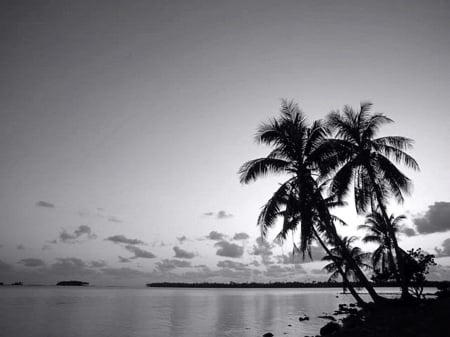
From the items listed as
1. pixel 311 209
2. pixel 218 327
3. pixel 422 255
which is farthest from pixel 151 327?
pixel 422 255

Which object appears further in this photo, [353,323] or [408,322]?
[353,323]

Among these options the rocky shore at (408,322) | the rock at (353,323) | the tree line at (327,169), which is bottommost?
the rock at (353,323)

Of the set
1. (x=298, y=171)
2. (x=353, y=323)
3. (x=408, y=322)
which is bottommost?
(x=353, y=323)

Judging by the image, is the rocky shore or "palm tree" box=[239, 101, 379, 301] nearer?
the rocky shore

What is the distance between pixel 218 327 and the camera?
91.9ft

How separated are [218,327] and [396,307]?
16.6 metres

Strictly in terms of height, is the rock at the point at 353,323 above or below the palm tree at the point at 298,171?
below

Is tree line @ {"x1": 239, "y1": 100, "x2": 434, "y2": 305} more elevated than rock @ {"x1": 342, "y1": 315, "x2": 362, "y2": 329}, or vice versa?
tree line @ {"x1": 239, "y1": 100, "x2": 434, "y2": 305}

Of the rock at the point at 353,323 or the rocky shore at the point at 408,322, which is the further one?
the rock at the point at 353,323

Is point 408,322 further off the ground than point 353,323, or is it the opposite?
point 408,322

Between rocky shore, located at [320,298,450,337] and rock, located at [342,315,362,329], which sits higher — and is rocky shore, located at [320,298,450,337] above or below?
above

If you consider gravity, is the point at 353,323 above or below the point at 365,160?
below

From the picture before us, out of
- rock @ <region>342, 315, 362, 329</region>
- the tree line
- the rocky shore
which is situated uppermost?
the tree line

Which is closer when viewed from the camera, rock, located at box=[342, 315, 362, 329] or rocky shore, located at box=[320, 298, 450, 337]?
rocky shore, located at box=[320, 298, 450, 337]
